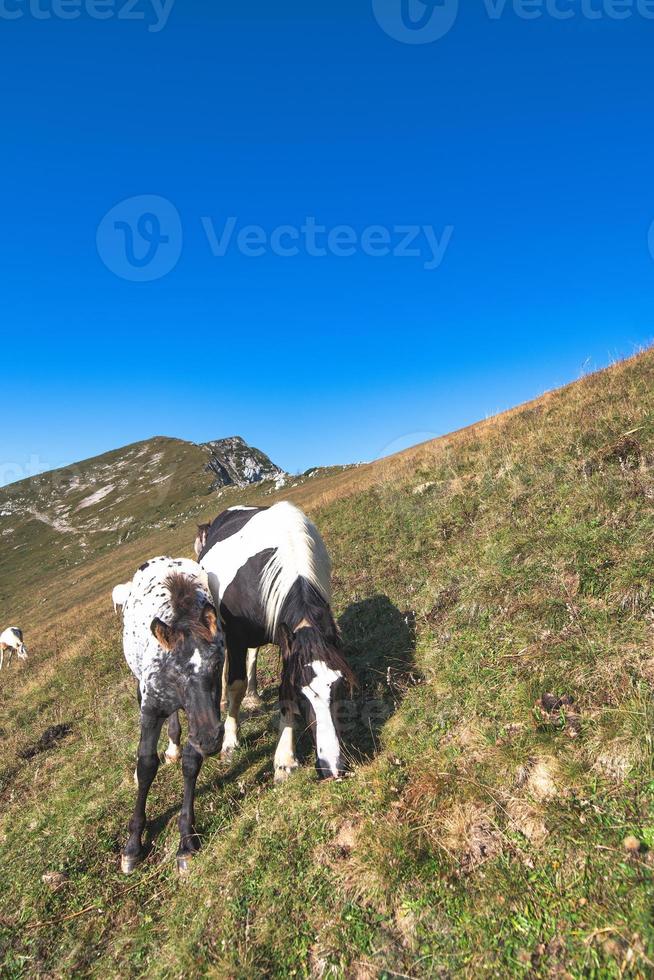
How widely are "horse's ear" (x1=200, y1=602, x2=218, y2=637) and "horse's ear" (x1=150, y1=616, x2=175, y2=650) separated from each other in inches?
16.0

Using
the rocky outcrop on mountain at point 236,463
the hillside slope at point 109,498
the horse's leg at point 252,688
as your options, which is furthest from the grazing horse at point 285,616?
the rocky outcrop on mountain at point 236,463

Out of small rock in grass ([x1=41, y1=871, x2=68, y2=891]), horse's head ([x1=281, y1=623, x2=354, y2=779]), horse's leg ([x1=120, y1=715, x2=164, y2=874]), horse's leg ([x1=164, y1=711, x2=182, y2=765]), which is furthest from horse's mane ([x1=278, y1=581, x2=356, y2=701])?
small rock in grass ([x1=41, y1=871, x2=68, y2=891])

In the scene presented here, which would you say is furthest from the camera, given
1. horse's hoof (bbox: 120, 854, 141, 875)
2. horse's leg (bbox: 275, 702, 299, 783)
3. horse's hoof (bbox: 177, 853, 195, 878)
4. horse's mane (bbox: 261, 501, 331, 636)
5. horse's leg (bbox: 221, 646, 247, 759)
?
horse's leg (bbox: 221, 646, 247, 759)

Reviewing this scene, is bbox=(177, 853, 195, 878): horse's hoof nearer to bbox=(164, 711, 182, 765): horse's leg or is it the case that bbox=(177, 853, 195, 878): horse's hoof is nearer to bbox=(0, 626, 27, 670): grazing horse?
bbox=(164, 711, 182, 765): horse's leg

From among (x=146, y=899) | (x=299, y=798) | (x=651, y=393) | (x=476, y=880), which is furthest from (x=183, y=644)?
(x=651, y=393)

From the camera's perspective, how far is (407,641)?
25.2ft

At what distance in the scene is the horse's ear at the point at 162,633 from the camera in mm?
5504

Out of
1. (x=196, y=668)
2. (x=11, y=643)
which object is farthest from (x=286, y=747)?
(x=11, y=643)

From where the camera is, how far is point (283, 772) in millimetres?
5867

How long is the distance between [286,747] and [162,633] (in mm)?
2277

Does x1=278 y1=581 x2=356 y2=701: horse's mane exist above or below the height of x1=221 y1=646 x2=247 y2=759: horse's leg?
above

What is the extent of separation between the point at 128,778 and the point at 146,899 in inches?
97.9

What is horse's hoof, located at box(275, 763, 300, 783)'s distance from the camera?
577 cm

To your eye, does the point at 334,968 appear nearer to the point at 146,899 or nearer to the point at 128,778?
the point at 146,899
